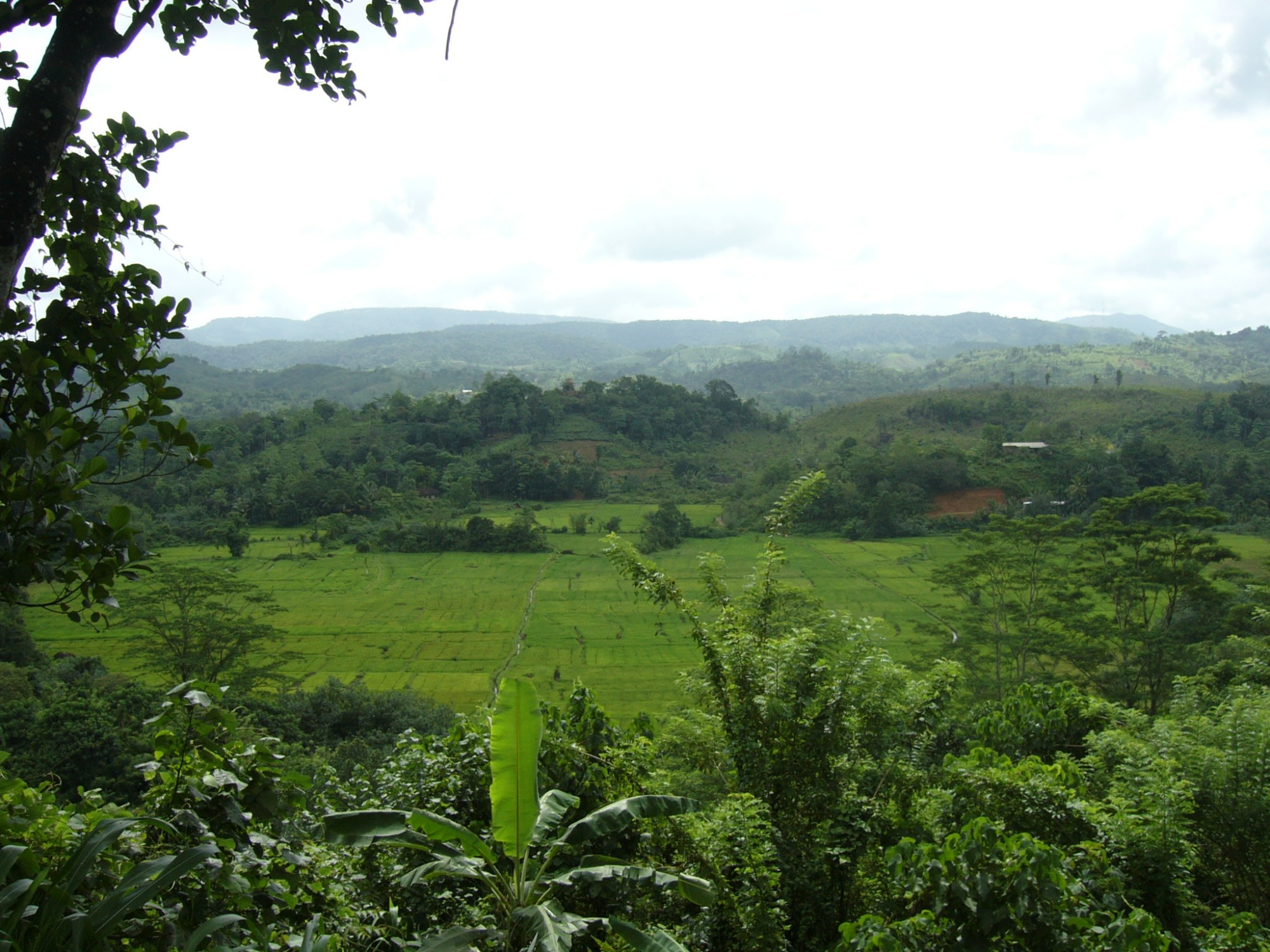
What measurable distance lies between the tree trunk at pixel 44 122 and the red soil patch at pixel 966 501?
4659 cm

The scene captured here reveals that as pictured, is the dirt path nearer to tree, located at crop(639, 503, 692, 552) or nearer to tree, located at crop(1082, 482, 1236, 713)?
tree, located at crop(639, 503, 692, 552)

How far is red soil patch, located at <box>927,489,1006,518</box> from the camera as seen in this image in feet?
144

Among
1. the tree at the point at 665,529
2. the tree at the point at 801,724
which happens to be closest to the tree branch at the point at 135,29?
the tree at the point at 801,724

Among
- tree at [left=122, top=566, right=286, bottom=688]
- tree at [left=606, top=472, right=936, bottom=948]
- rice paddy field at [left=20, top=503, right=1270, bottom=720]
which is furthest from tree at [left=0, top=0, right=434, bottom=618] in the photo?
tree at [left=122, top=566, right=286, bottom=688]

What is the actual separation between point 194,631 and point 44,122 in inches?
880

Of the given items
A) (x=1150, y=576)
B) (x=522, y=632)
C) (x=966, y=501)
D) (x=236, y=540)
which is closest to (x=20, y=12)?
(x=1150, y=576)

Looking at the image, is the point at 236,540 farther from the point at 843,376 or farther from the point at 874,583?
the point at 843,376

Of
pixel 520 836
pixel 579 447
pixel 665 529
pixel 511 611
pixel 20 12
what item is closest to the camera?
pixel 20 12

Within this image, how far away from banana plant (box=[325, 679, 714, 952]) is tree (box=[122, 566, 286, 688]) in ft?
63.1

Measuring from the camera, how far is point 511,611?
32.8 m

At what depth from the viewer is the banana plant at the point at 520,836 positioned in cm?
274

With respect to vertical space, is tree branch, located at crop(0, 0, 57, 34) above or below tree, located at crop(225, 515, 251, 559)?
above

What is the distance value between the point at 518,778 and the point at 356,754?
45.6ft

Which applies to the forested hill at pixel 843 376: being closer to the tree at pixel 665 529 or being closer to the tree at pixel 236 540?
the tree at pixel 236 540
